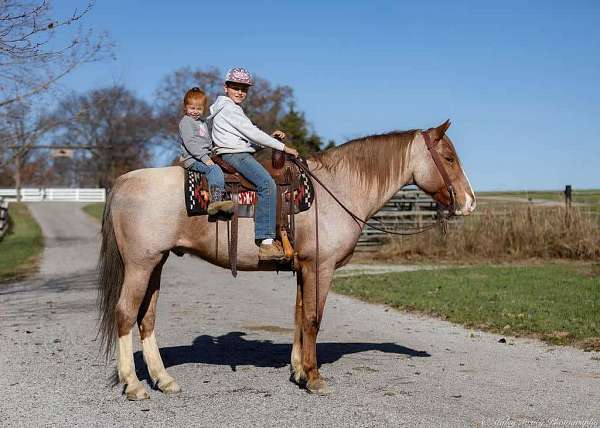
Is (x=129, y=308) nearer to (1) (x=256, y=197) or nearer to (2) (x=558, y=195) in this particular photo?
(1) (x=256, y=197)

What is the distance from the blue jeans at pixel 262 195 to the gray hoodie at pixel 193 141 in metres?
0.34

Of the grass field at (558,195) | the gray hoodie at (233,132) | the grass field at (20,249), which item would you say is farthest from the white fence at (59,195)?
the gray hoodie at (233,132)

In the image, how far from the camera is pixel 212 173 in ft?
22.0

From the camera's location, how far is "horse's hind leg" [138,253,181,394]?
22.2 ft

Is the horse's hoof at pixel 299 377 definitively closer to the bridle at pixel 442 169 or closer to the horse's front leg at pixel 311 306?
the horse's front leg at pixel 311 306

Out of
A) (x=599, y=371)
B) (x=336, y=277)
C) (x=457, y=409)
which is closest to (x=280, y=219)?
(x=457, y=409)

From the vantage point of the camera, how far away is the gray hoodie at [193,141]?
6.79 meters

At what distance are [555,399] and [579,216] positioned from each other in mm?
15806

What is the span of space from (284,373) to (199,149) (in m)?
2.51

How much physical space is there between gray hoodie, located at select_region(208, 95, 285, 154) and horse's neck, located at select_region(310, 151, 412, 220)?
2.56 feet

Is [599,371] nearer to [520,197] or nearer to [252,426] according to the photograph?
[252,426]

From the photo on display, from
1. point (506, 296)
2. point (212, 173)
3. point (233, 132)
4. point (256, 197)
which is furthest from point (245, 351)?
point (506, 296)

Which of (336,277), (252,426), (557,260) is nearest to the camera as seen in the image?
(252,426)

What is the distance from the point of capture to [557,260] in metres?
20.3
